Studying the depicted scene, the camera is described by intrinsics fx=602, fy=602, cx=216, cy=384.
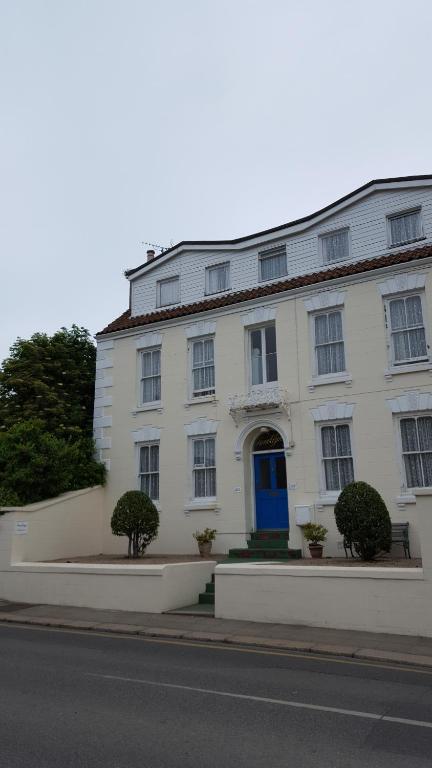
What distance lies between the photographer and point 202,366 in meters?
19.2

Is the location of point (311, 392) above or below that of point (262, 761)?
above

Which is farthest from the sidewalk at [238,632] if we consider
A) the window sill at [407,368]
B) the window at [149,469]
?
the window sill at [407,368]

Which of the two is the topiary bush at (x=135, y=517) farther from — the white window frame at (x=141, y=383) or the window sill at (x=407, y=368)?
the window sill at (x=407, y=368)

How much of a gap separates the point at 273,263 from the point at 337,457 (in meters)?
6.77

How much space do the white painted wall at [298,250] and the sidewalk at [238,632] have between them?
1087cm

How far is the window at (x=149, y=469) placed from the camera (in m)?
19.1

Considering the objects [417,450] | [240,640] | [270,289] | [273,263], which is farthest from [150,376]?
[240,640]

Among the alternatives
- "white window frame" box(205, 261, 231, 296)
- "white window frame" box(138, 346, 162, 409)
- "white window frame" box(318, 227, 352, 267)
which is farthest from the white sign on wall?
"white window frame" box(318, 227, 352, 267)

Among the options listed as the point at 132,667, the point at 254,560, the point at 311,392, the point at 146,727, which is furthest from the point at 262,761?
the point at 311,392

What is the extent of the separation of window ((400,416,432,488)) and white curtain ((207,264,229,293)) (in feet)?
25.7

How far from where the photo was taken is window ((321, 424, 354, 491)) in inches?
635

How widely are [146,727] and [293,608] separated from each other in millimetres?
5882

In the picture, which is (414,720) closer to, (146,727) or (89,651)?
(146,727)

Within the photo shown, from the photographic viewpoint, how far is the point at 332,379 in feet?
54.5
